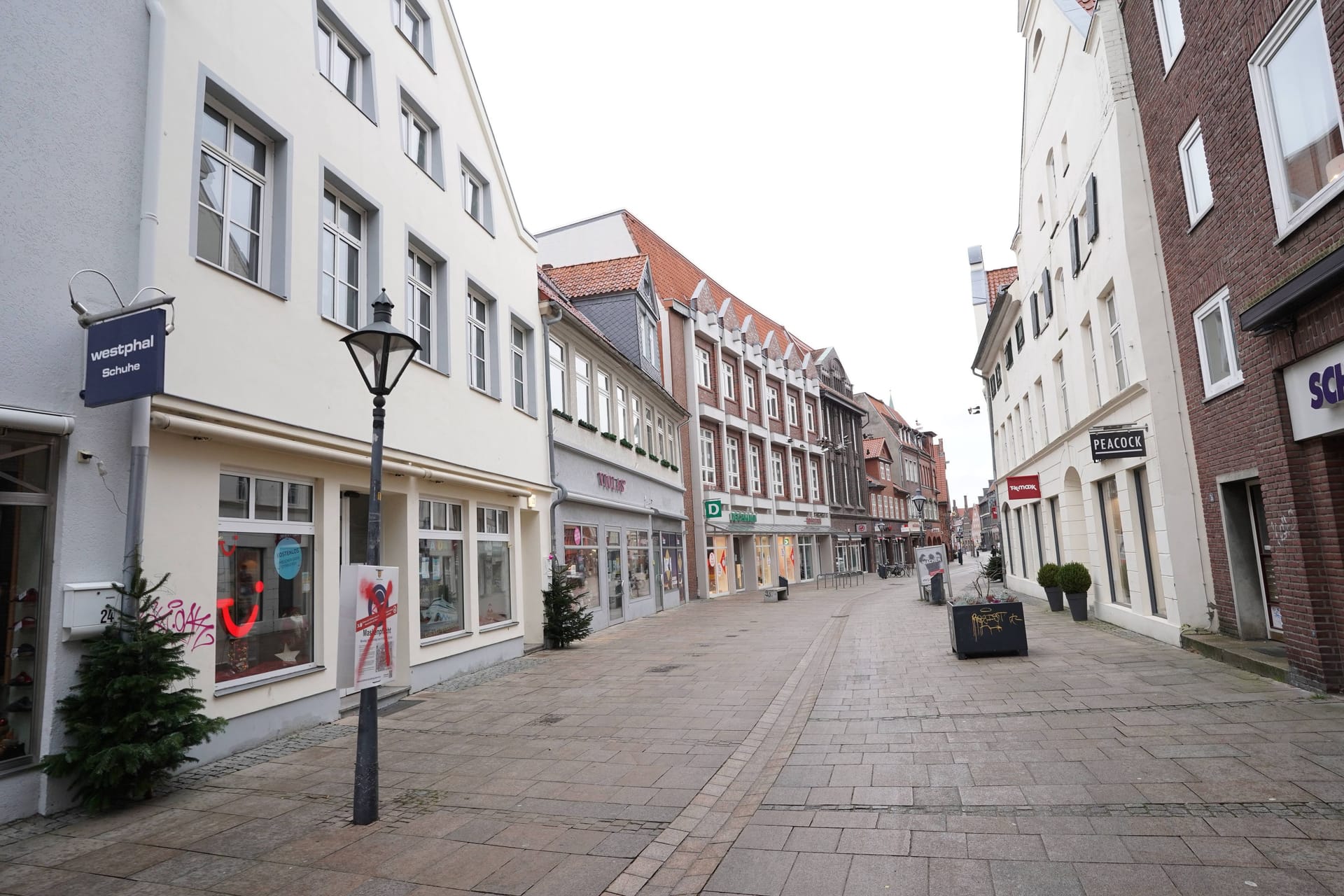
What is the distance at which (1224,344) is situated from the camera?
9.96m

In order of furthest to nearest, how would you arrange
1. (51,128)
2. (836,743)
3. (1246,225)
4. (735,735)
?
(1246,225)
(735,735)
(836,743)
(51,128)

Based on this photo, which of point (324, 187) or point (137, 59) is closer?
point (137, 59)

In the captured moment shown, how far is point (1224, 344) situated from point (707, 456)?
78.2 feet

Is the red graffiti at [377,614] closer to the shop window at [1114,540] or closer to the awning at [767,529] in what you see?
the shop window at [1114,540]

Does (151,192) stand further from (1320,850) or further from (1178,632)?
(1178,632)

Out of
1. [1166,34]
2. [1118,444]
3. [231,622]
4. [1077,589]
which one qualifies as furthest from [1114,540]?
[231,622]

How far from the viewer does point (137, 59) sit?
668 centimetres

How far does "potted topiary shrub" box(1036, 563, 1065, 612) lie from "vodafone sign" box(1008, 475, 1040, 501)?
1.75 m

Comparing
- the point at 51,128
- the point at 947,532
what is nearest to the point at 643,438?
the point at 51,128

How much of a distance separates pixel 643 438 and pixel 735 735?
1691 cm

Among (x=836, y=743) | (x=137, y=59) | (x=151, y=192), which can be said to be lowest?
(x=836, y=743)

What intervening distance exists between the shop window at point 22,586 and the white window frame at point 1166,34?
43.2 ft

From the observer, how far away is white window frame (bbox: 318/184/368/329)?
9.61 metres

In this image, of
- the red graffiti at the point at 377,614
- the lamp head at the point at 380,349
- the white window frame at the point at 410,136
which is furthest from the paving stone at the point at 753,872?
the white window frame at the point at 410,136
